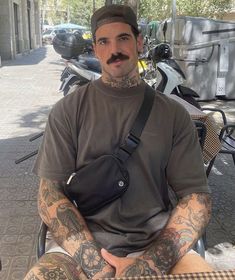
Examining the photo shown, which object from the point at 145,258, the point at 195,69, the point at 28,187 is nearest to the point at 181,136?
the point at 145,258

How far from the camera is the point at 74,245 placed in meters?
1.84

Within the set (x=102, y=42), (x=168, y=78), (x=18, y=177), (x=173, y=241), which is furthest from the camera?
(x=168, y=78)

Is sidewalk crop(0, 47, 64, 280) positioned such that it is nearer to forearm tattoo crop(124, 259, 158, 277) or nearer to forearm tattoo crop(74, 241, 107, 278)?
forearm tattoo crop(74, 241, 107, 278)

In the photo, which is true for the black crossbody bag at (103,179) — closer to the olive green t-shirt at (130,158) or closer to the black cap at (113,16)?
the olive green t-shirt at (130,158)

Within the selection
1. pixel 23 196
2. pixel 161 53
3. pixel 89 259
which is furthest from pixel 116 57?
pixel 161 53

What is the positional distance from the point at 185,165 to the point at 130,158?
270 mm

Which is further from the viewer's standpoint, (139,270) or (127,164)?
(127,164)

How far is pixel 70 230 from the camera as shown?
189cm

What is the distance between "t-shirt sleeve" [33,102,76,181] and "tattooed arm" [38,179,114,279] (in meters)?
0.05

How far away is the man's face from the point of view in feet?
6.71

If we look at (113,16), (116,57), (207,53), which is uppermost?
(113,16)

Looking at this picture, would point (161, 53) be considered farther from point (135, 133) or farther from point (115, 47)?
point (135, 133)

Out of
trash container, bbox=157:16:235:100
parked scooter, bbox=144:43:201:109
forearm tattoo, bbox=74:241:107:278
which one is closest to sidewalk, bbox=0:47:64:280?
forearm tattoo, bbox=74:241:107:278

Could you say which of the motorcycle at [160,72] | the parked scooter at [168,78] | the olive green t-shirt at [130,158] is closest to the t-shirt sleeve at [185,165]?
the olive green t-shirt at [130,158]
